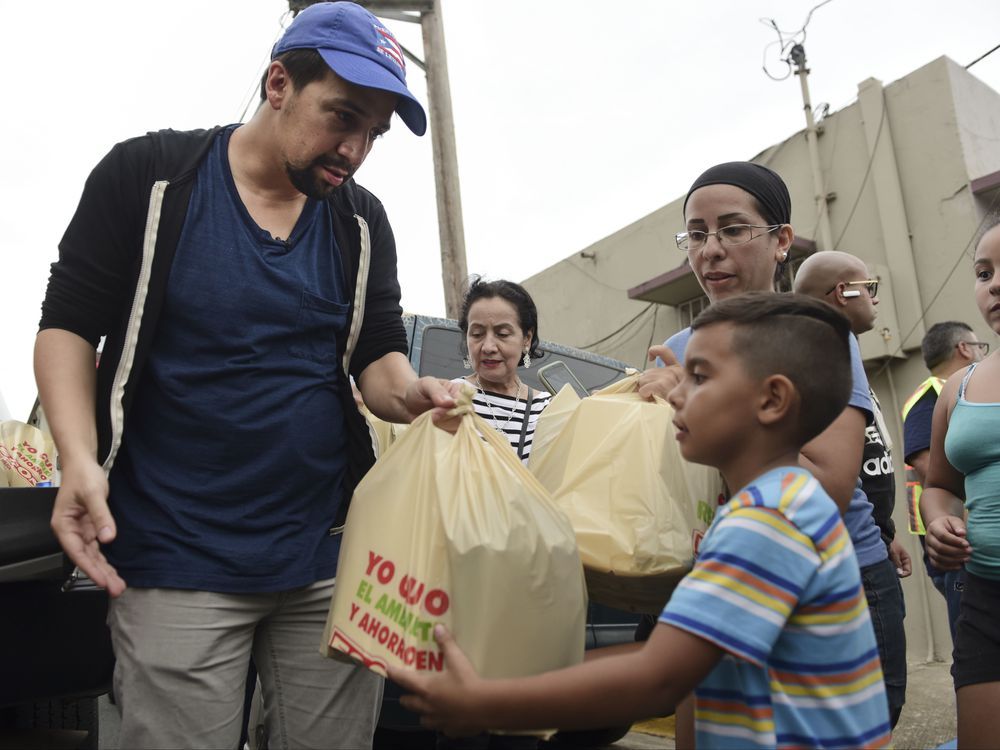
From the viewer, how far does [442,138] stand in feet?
23.6

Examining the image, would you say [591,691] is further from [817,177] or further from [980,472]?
[817,177]

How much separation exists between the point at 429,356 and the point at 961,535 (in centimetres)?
275

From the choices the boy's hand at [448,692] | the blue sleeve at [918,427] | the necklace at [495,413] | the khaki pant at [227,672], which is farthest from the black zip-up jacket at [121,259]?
the blue sleeve at [918,427]

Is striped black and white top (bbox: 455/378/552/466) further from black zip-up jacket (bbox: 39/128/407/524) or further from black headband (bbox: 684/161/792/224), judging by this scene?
black zip-up jacket (bbox: 39/128/407/524)

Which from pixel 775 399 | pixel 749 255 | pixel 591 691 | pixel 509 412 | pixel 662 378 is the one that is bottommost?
pixel 591 691

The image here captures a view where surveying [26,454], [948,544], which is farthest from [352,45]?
[26,454]

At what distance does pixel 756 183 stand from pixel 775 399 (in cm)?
80

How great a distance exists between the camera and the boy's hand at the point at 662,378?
1.87 m

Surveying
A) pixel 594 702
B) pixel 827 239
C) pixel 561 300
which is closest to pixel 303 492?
pixel 594 702

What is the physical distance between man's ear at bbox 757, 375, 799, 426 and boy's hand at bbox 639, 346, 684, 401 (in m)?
0.38

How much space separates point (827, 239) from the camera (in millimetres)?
8398

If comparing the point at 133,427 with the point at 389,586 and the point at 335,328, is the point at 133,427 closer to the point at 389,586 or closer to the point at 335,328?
the point at 335,328

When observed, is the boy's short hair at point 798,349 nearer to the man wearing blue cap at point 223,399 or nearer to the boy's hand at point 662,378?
the boy's hand at point 662,378

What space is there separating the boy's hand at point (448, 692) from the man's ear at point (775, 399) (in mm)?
658
